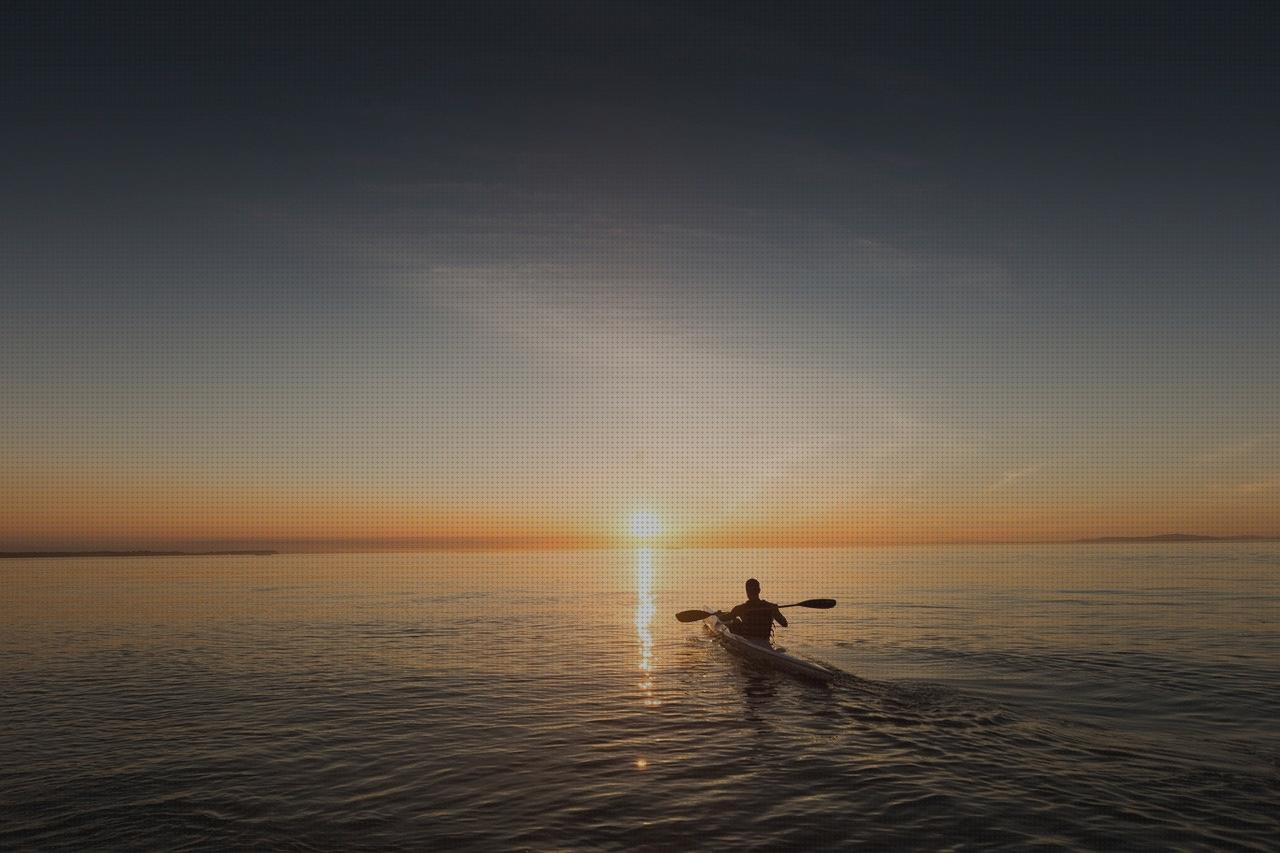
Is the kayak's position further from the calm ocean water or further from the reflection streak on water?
the reflection streak on water

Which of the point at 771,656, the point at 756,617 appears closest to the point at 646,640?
the point at 756,617

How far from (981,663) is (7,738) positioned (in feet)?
87.8

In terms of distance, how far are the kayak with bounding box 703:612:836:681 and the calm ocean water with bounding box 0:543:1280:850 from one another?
18.9 inches

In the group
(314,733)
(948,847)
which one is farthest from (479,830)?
(314,733)

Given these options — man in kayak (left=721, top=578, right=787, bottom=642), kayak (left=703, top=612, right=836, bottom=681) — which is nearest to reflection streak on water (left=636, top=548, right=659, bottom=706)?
kayak (left=703, top=612, right=836, bottom=681)

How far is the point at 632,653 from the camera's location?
102 ft

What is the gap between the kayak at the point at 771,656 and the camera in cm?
2241

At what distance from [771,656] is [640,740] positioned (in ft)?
31.8

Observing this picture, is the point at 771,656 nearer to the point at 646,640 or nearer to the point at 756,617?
the point at 756,617

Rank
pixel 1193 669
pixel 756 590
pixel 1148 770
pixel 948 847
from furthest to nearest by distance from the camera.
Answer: pixel 756 590, pixel 1193 669, pixel 1148 770, pixel 948 847

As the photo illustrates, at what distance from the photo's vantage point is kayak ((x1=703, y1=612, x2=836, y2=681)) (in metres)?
22.4

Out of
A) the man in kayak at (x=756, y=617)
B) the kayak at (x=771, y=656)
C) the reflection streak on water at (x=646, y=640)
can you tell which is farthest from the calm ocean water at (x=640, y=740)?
the man in kayak at (x=756, y=617)

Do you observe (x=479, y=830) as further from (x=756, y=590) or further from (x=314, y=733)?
(x=756, y=590)

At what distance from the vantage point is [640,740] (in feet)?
53.9
